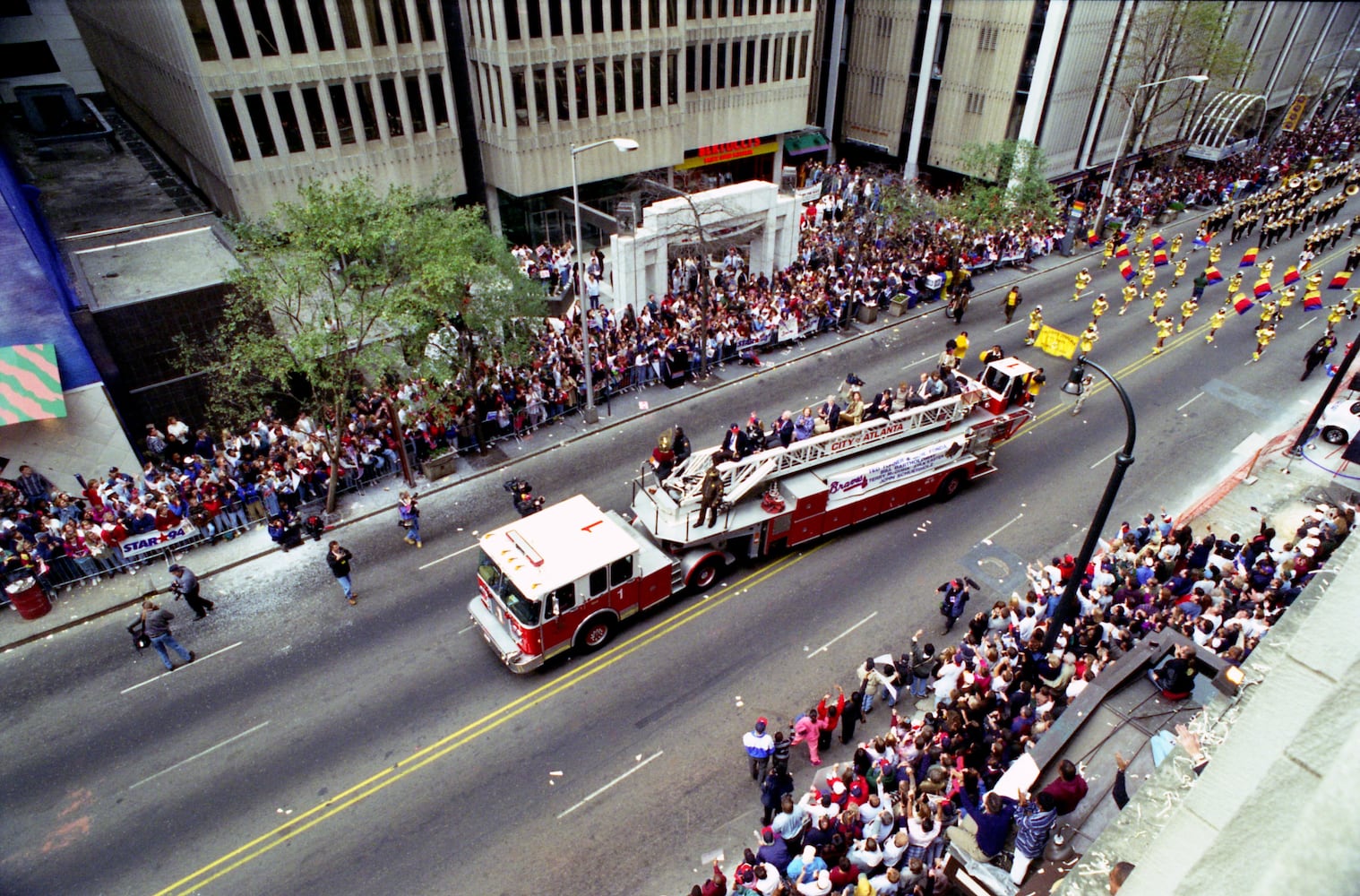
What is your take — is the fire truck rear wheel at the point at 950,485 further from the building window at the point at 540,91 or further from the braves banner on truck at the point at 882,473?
the building window at the point at 540,91

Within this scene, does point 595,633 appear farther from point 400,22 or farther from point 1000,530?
point 400,22

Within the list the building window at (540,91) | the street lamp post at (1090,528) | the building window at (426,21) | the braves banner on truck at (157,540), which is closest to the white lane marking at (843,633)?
the street lamp post at (1090,528)

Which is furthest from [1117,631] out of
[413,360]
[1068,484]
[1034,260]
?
[1034,260]

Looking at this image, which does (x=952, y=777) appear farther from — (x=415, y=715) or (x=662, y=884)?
(x=415, y=715)

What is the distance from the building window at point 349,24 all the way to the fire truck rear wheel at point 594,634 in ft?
78.6

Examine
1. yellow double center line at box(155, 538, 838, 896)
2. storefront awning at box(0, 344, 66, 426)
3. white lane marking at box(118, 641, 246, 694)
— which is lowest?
white lane marking at box(118, 641, 246, 694)

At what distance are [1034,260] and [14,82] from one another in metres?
58.1

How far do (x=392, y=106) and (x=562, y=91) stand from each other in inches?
270

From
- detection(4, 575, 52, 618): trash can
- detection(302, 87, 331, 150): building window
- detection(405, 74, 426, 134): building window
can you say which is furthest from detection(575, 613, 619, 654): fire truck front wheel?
detection(405, 74, 426, 134): building window

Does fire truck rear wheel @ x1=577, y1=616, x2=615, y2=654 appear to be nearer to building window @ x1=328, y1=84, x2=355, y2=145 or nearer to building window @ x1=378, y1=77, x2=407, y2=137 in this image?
building window @ x1=328, y1=84, x2=355, y2=145

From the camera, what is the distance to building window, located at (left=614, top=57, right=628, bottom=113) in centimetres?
3325

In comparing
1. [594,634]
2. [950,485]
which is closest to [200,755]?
[594,634]

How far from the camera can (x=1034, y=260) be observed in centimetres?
3672

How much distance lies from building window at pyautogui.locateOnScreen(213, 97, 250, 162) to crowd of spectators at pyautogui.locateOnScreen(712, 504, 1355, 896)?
85.8 feet
